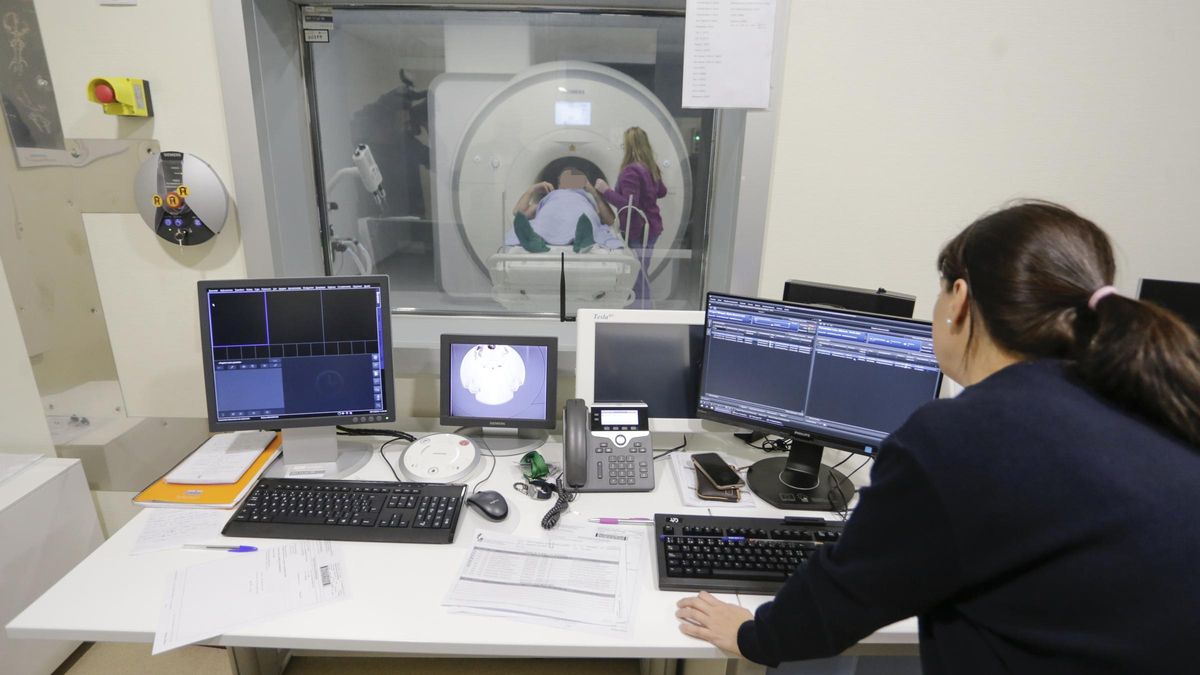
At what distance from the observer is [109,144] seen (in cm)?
150

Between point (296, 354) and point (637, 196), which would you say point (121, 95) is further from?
point (637, 196)

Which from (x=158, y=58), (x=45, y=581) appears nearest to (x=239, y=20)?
(x=158, y=58)

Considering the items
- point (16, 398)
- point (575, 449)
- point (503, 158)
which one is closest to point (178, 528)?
point (575, 449)

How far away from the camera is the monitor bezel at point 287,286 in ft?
4.17

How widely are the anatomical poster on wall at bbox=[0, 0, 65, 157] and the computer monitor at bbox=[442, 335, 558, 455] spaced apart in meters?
1.11

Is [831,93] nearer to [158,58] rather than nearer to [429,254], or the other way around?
[429,254]

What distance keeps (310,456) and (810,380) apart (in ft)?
3.83

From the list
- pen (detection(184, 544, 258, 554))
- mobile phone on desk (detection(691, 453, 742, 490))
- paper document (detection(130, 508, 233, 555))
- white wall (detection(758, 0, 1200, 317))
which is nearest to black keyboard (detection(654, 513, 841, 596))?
mobile phone on desk (detection(691, 453, 742, 490))

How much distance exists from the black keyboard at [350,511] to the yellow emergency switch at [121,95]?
955 mm

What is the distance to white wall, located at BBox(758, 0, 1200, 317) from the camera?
1445 mm

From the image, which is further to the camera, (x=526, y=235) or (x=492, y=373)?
(x=526, y=235)

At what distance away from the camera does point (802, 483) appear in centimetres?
138

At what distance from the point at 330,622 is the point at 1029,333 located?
110cm

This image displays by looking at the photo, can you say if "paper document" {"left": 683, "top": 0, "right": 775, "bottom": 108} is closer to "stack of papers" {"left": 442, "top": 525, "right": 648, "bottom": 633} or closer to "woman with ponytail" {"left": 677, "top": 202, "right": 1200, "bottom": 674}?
"woman with ponytail" {"left": 677, "top": 202, "right": 1200, "bottom": 674}
